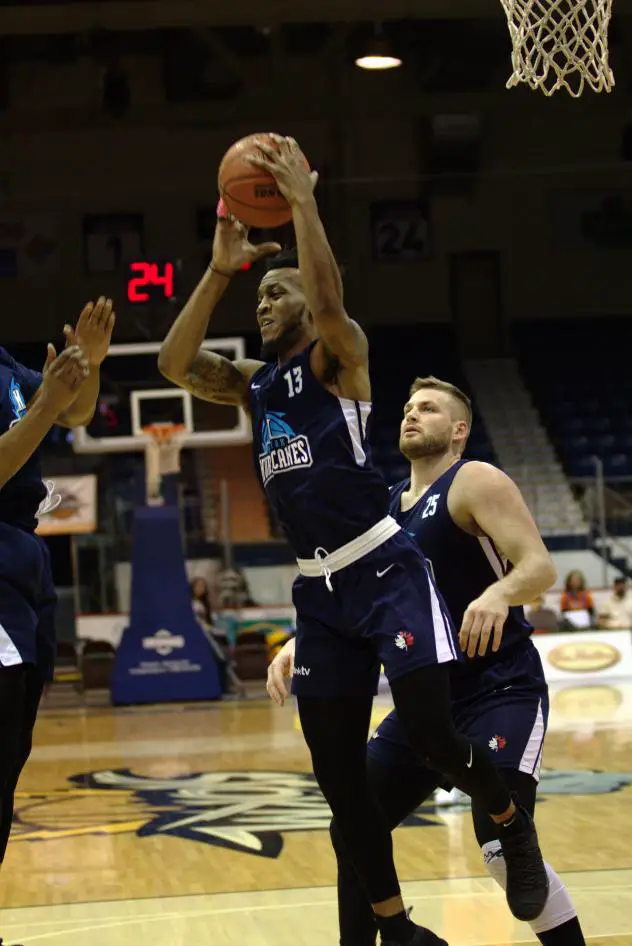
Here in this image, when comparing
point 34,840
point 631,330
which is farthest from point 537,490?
point 34,840

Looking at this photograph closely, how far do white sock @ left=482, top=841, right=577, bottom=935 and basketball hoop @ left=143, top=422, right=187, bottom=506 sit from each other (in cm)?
1158

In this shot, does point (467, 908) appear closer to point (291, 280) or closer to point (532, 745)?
point (532, 745)

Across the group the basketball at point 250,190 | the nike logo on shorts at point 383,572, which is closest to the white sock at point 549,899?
the nike logo on shorts at point 383,572

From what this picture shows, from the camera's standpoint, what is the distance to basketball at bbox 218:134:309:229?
3721 mm

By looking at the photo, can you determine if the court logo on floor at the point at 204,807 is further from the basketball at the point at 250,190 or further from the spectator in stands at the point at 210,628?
the spectator in stands at the point at 210,628

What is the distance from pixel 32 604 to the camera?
3.75 meters

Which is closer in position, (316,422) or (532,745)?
(316,422)

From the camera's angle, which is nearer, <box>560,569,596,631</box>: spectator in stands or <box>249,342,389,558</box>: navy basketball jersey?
<box>249,342,389,558</box>: navy basketball jersey

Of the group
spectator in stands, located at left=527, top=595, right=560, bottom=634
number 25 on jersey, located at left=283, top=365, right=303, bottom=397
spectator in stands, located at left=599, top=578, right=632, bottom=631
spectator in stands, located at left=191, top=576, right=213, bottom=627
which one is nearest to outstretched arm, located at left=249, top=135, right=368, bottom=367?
number 25 on jersey, located at left=283, top=365, right=303, bottom=397

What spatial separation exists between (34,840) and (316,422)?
4314 mm

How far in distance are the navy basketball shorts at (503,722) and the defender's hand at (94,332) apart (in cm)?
138

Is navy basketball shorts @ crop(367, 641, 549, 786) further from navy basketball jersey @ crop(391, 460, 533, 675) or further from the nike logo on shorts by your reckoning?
the nike logo on shorts

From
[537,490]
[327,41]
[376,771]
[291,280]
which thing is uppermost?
[327,41]

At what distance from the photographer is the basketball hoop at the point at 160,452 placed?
15.3 metres
